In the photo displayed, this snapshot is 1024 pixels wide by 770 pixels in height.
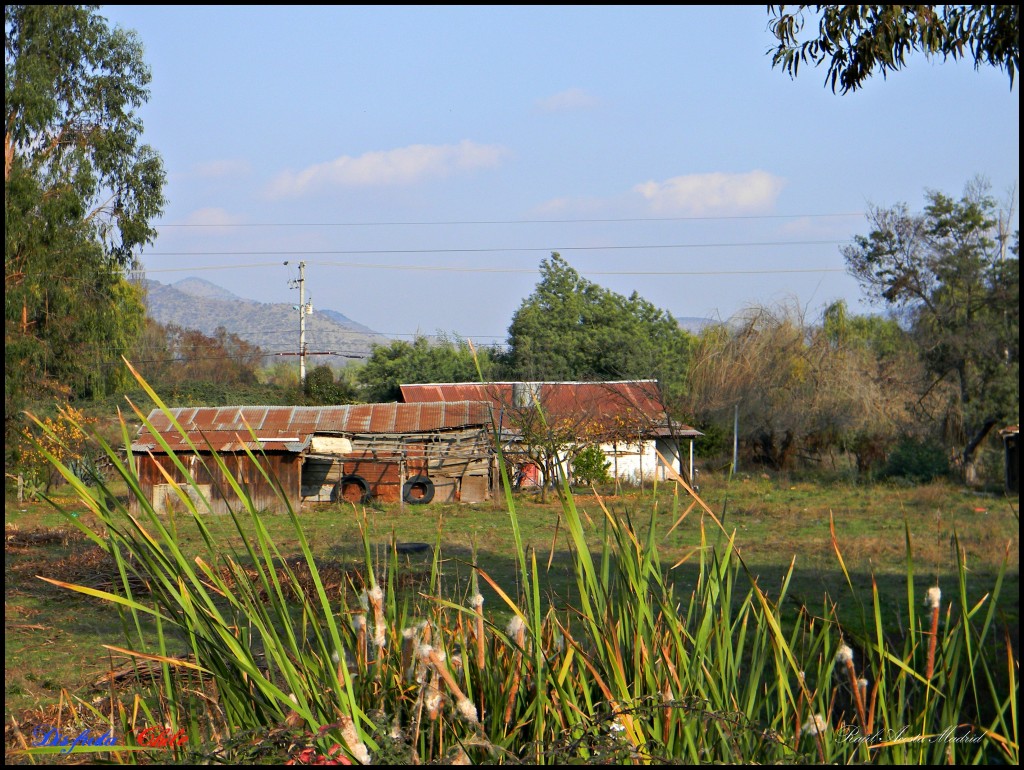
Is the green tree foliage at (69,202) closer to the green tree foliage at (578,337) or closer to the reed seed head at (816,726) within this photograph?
the green tree foliage at (578,337)

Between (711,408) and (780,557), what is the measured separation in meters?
16.1

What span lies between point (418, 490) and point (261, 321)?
37.6 feet

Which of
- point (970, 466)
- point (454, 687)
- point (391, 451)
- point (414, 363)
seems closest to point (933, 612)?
point (454, 687)

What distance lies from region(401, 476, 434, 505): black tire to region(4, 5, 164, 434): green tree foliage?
255 inches

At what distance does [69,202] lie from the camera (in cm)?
1517

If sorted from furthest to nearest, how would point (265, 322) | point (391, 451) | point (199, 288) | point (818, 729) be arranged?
point (199, 288)
point (265, 322)
point (391, 451)
point (818, 729)

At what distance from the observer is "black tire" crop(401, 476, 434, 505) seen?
772 inches

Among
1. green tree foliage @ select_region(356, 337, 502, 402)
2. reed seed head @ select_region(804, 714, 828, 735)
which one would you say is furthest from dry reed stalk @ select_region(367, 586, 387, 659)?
green tree foliage @ select_region(356, 337, 502, 402)

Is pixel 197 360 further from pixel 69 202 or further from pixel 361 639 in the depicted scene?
pixel 361 639

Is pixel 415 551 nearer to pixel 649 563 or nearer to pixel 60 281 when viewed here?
pixel 60 281

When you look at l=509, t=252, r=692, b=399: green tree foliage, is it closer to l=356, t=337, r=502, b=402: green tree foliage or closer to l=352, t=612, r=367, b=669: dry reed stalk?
l=356, t=337, r=502, b=402: green tree foliage

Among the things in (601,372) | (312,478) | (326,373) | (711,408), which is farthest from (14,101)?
(711,408)

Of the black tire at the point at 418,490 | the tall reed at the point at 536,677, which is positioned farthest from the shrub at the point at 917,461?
the tall reed at the point at 536,677

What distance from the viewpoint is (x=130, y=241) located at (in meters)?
17.4
